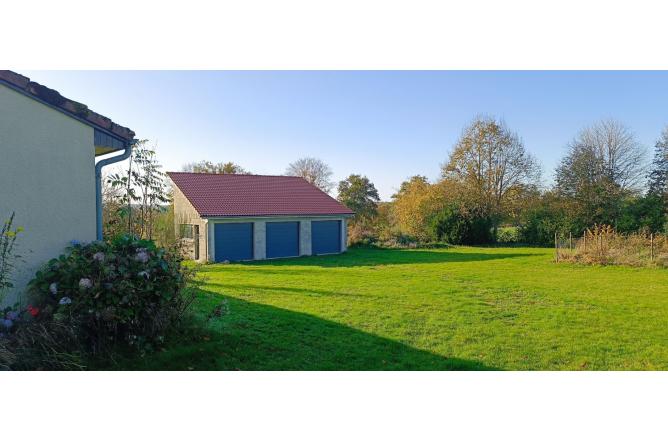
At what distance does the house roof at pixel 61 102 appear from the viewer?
5.04 metres

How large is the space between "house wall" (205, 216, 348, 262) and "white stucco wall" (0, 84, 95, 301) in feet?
43.1

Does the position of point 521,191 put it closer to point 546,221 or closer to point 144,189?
point 546,221

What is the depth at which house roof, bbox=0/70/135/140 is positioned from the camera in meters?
5.04

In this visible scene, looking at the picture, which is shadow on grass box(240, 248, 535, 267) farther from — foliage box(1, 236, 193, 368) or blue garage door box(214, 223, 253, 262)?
foliage box(1, 236, 193, 368)

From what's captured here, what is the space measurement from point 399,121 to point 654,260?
12.8 metres

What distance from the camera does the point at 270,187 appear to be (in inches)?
957

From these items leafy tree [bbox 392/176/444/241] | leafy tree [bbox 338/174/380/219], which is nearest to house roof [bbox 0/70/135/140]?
leafy tree [bbox 392/176/444/241]

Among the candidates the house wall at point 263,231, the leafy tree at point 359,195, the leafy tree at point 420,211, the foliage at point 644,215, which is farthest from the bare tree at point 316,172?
the foliage at point 644,215

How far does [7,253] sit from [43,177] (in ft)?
3.70

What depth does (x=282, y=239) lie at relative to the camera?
21.5m

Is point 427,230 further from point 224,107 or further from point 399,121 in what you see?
point 224,107

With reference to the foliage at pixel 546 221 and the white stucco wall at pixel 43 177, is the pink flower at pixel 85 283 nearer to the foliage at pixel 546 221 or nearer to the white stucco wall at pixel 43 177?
the white stucco wall at pixel 43 177

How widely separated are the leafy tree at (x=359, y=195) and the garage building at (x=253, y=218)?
44.2 feet
